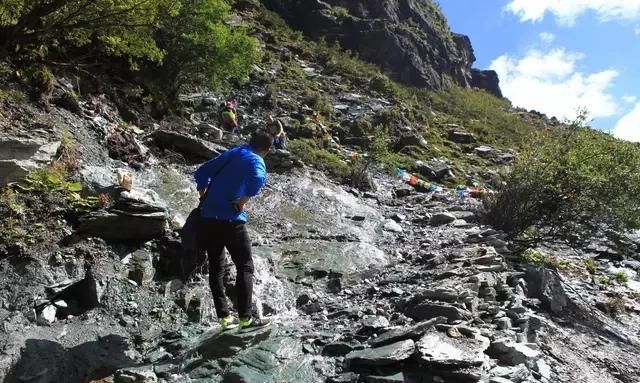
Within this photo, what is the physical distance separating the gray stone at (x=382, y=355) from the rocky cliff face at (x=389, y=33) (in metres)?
49.8

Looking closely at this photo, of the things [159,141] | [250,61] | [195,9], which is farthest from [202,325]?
[250,61]

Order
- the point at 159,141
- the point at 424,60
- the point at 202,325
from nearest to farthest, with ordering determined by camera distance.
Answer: the point at 202,325, the point at 159,141, the point at 424,60

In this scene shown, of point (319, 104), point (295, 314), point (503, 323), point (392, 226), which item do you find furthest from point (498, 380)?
point (319, 104)

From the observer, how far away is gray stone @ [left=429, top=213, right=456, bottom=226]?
14211 mm

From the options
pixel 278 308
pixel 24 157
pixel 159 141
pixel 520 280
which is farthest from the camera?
Result: pixel 159 141

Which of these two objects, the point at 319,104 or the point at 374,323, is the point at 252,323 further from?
the point at 319,104

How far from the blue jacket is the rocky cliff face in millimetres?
48885

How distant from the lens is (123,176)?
25.8 feet

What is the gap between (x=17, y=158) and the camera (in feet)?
22.3

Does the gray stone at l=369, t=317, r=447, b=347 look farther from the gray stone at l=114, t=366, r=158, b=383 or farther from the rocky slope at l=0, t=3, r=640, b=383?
the gray stone at l=114, t=366, r=158, b=383

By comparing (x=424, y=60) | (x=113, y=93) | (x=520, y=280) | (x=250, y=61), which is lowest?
(x=520, y=280)

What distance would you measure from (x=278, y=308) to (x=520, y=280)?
4.69 m

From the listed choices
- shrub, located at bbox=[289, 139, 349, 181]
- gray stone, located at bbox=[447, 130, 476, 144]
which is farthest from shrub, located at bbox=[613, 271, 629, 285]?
gray stone, located at bbox=[447, 130, 476, 144]

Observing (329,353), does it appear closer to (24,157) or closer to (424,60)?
(24,157)
